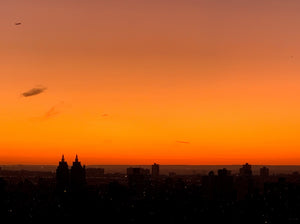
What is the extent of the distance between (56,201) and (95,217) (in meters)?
25.1

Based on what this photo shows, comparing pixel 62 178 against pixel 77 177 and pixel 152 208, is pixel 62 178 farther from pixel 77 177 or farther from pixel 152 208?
pixel 152 208

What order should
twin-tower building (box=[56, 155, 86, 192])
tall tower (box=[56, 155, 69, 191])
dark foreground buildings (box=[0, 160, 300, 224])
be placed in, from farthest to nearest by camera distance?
twin-tower building (box=[56, 155, 86, 192]) < tall tower (box=[56, 155, 69, 191]) < dark foreground buildings (box=[0, 160, 300, 224])

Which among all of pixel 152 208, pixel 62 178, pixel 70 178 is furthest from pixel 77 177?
pixel 152 208

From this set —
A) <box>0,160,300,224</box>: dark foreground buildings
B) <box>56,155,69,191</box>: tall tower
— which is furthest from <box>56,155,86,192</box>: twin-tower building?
<box>0,160,300,224</box>: dark foreground buildings

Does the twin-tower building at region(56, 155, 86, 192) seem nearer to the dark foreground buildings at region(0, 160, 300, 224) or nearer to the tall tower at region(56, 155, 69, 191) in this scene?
the tall tower at region(56, 155, 69, 191)

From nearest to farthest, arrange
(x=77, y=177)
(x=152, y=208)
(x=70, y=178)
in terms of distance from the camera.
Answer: (x=152, y=208)
(x=77, y=177)
(x=70, y=178)

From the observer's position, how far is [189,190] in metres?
Answer: 152

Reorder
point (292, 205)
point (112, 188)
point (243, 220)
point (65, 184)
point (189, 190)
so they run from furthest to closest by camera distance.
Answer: point (65, 184) < point (189, 190) < point (112, 188) < point (292, 205) < point (243, 220)

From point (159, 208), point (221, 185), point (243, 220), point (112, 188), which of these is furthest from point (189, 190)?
point (243, 220)

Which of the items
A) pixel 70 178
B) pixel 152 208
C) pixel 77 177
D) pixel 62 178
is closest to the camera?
pixel 152 208

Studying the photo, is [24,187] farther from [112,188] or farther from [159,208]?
[159,208]

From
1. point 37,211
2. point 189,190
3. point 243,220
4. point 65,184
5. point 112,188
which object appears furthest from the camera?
point 65,184

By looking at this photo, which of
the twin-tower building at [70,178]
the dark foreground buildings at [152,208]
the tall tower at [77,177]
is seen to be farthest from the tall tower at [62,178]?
the dark foreground buildings at [152,208]

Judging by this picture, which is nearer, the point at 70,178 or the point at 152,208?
the point at 152,208
